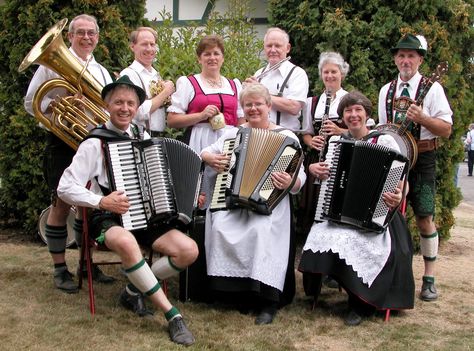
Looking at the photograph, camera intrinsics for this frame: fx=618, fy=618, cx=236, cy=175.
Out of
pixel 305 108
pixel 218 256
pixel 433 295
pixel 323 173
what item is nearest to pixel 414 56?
pixel 305 108

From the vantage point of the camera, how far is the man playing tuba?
14.2ft

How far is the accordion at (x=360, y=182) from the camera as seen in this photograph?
157 inches

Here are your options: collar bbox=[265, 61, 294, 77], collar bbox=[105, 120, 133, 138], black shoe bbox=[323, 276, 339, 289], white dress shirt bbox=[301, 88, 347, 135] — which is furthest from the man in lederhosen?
collar bbox=[105, 120, 133, 138]

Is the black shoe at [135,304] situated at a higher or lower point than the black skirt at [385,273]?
lower

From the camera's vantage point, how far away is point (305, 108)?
4.99m

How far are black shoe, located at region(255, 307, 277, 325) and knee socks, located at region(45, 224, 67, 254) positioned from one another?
62.4 inches

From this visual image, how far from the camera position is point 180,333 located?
362 cm

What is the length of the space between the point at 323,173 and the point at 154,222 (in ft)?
3.95

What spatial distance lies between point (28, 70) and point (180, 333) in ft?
10.9

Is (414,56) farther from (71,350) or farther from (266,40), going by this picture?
(71,350)

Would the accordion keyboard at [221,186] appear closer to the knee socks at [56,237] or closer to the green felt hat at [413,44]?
the knee socks at [56,237]

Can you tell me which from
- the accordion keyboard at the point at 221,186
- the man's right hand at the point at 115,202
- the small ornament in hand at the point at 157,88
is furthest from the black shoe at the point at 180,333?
the small ornament in hand at the point at 157,88

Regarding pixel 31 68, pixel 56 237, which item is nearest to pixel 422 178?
pixel 56 237

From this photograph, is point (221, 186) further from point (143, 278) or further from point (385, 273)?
point (385, 273)
